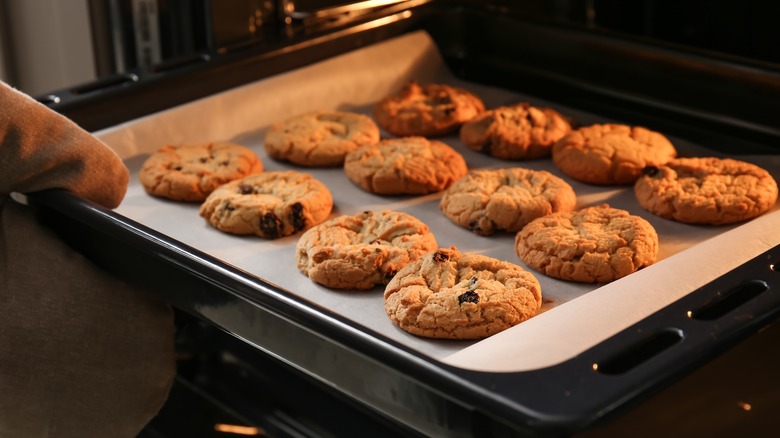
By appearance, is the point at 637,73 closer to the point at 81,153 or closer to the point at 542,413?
the point at 81,153

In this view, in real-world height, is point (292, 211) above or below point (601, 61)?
below

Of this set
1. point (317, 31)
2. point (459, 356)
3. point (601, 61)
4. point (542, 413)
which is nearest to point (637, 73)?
point (601, 61)

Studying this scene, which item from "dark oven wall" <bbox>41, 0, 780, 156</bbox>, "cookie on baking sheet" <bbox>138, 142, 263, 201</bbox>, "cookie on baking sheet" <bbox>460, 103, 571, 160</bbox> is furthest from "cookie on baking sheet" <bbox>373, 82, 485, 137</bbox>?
"cookie on baking sheet" <bbox>138, 142, 263, 201</bbox>

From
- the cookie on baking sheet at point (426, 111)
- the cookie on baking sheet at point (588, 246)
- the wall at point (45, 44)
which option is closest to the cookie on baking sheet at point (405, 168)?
the cookie on baking sheet at point (426, 111)

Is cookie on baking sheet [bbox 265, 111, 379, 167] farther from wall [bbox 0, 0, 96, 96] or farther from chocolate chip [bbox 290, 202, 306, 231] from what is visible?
wall [bbox 0, 0, 96, 96]

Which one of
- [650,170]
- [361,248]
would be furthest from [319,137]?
[650,170]

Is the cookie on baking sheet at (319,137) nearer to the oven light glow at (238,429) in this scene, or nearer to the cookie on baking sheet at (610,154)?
the cookie on baking sheet at (610,154)

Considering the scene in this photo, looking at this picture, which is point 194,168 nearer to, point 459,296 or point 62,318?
point 62,318
